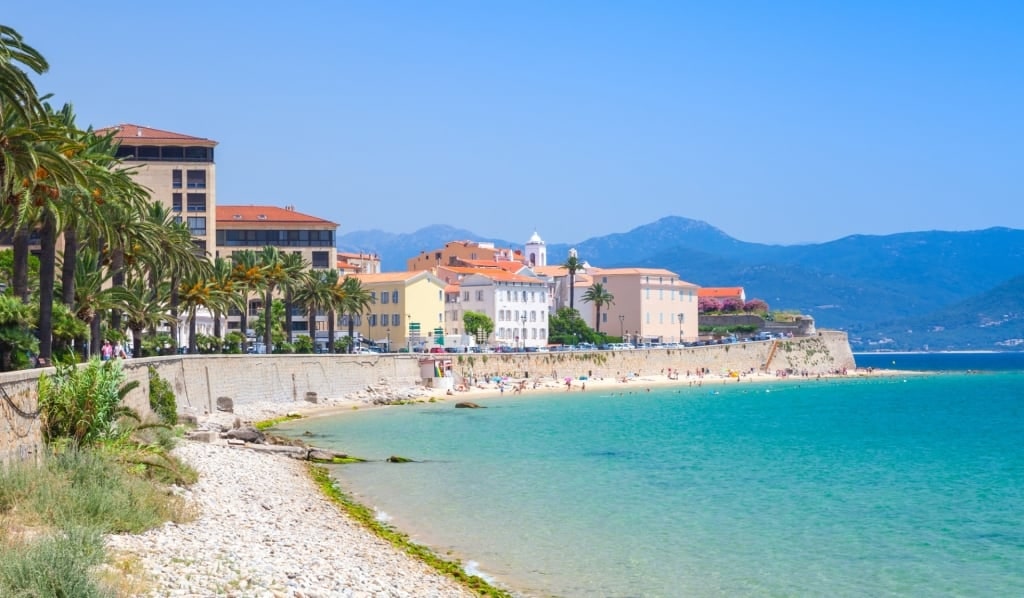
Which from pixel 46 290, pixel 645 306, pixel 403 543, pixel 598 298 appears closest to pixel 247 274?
pixel 46 290

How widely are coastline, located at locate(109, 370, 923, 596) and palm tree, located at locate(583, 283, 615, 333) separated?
90432 millimetres

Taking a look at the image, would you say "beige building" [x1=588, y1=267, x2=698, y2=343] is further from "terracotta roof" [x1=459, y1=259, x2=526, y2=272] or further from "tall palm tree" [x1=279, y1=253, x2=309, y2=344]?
"tall palm tree" [x1=279, y1=253, x2=309, y2=344]

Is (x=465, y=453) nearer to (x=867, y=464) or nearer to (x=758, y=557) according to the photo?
(x=867, y=464)

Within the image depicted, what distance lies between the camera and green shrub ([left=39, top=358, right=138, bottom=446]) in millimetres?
22953

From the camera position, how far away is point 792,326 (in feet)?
447

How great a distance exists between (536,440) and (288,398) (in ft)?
63.7

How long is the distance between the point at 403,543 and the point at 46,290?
14474 millimetres

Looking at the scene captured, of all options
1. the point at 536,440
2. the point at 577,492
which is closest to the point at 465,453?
the point at 536,440

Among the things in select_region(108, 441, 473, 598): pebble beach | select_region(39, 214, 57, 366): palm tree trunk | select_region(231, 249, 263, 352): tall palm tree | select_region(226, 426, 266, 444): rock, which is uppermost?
select_region(231, 249, 263, 352): tall palm tree

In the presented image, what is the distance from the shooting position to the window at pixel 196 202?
303ft

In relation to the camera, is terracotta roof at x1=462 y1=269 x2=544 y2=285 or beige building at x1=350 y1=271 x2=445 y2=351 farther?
terracotta roof at x1=462 y1=269 x2=544 y2=285

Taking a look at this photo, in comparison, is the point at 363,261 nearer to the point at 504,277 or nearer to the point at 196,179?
the point at 504,277

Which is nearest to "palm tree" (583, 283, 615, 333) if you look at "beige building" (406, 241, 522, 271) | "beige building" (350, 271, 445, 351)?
"beige building" (406, 241, 522, 271)

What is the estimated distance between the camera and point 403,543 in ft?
77.6
